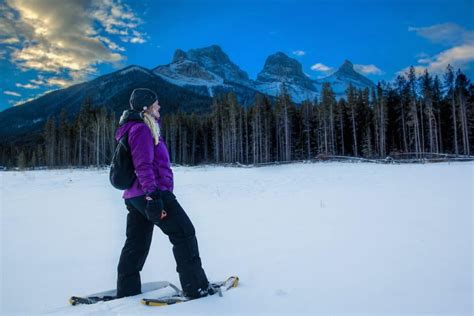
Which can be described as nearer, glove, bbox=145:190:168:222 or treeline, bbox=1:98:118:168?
glove, bbox=145:190:168:222

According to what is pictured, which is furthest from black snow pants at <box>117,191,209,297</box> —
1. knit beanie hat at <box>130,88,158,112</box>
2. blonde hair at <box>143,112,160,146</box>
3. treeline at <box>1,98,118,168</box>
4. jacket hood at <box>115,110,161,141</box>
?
treeline at <box>1,98,118,168</box>

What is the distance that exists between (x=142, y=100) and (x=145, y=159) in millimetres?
778

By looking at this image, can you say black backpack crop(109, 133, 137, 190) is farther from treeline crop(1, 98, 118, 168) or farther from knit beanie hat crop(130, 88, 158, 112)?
treeline crop(1, 98, 118, 168)

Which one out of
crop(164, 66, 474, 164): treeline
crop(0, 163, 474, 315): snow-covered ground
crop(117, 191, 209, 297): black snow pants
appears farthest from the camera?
crop(164, 66, 474, 164): treeline

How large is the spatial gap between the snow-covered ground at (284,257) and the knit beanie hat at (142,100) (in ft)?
6.71

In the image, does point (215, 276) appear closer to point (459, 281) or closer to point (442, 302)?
point (442, 302)

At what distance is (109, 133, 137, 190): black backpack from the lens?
3.16 m

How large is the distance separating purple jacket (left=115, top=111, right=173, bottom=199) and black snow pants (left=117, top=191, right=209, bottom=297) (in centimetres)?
12

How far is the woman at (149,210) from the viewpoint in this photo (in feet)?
9.98

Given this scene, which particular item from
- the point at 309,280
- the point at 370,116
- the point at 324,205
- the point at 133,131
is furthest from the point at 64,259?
the point at 370,116

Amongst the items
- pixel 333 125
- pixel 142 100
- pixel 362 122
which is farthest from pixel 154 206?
pixel 362 122

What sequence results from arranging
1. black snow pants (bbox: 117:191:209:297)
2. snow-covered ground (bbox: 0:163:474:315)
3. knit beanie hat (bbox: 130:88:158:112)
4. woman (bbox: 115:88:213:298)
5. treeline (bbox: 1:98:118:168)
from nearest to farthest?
snow-covered ground (bbox: 0:163:474:315)
woman (bbox: 115:88:213:298)
black snow pants (bbox: 117:191:209:297)
knit beanie hat (bbox: 130:88:158:112)
treeline (bbox: 1:98:118:168)

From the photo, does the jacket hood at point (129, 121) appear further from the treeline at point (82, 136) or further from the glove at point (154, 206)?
the treeline at point (82, 136)

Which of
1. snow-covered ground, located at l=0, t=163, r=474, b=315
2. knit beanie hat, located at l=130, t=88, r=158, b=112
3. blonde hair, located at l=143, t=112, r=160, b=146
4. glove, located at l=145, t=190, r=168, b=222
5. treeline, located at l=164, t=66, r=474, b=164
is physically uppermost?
treeline, located at l=164, t=66, r=474, b=164
